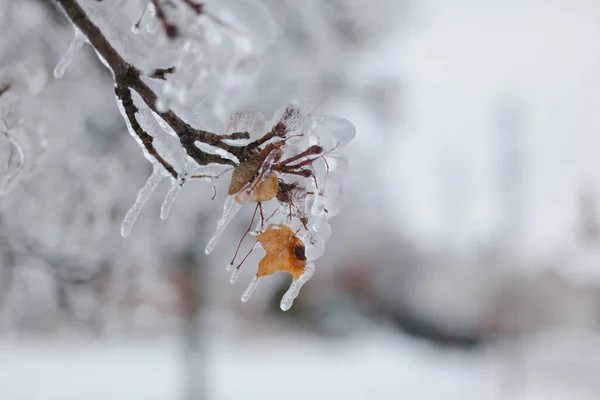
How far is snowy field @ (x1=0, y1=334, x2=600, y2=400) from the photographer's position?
9758 mm

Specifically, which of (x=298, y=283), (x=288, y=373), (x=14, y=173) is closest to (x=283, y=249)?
(x=298, y=283)

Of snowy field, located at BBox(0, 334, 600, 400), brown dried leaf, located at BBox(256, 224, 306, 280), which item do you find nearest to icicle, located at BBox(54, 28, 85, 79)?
brown dried leaf, located at BBox(256, 224, 306, 280)

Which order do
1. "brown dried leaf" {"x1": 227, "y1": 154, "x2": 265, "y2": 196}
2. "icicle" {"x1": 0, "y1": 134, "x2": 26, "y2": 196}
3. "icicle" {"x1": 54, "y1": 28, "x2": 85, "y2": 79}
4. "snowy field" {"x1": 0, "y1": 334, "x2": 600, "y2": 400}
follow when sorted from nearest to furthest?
"brown dried leaf" {"x1": 227, "y1": 154, "x2": 265, "y2": 196} → "icicle" {"x1": 54, "y1": 28, "x2": 85, "y2": 79} → "icicle" {"x1": 0, "y1": 134, "x2": 26, "y2": 196} → "snowy field" {"x1": 0, "y1": 334, "x2": 600, "y2": 400}

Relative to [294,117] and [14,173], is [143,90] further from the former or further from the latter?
[14,173]

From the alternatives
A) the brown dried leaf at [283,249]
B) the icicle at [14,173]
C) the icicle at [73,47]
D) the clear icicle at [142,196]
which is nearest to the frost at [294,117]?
the brown dried leaf at [283,249]

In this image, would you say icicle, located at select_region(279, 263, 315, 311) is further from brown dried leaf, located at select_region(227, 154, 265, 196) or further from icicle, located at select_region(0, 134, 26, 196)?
icicle, located at select_region(0, 134, 26, 196)

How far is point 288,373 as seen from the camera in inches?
463

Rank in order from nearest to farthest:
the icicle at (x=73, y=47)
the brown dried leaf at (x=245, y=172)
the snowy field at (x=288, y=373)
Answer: the brown dried leaf at (x=245, y=172), the icicle at (x=73, y=47), the snowy field at (x=288, y=373)

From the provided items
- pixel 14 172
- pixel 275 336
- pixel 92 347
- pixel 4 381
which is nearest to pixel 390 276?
pixel 275 336

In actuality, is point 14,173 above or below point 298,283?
above

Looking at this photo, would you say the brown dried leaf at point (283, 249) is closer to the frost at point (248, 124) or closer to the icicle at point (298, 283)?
the icicle at point (298, 283)

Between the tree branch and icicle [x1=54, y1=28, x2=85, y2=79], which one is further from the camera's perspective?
icicle [x1=54, y1=28, x2=85, y2=79]

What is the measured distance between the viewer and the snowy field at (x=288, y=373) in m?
9.76

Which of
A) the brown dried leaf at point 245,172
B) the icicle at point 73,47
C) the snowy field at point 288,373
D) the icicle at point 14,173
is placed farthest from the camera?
the snowy field at point 288,373
